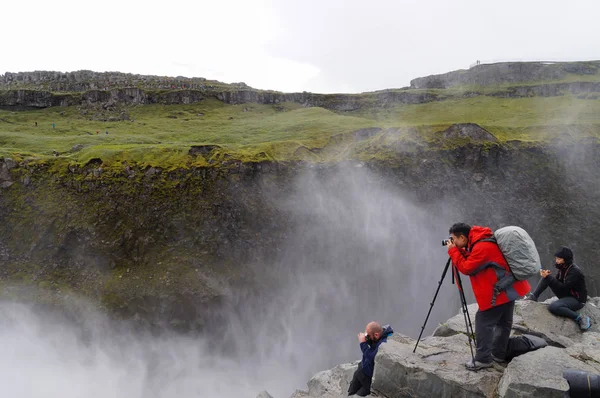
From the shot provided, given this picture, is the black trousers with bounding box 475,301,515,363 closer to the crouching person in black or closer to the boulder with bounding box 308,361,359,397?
the crouching person in black

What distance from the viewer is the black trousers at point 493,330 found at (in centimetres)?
848

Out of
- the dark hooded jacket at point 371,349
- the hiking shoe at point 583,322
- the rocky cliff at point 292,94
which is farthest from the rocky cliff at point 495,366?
the rocky cliff at point 292,94

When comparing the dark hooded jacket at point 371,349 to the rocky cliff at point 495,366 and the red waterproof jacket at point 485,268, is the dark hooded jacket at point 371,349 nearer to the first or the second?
the rocky cliff at point 495,366

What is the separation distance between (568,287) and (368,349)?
317 inches

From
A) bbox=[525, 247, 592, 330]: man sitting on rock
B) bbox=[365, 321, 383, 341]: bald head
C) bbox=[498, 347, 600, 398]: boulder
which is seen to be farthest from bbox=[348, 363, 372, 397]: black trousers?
bbox=[525, 247, 592, 330]: man sitting on rock

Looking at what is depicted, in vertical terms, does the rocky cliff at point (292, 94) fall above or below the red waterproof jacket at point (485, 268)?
above

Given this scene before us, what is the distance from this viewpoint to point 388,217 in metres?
34.6

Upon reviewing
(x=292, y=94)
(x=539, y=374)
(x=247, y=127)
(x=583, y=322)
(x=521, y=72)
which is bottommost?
(x=583, y=322)

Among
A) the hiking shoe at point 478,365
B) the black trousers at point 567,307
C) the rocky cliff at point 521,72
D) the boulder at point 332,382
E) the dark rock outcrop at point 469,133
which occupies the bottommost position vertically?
the boulder at point 332,382

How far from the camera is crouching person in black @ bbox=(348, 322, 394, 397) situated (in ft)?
29.2

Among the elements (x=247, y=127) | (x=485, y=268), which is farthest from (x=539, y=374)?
(x=247, y=127)

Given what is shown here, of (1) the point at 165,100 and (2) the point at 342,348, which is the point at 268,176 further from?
(1) the point at 165,100

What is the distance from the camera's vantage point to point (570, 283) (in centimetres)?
1205

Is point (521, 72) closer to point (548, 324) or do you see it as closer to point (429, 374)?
point (548, 324)
